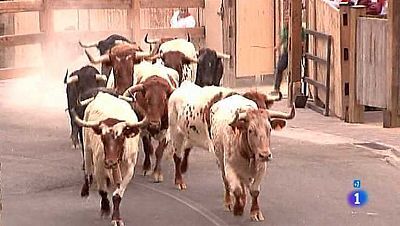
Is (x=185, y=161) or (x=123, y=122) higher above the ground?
(x=123, y=122)

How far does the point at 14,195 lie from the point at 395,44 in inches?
230

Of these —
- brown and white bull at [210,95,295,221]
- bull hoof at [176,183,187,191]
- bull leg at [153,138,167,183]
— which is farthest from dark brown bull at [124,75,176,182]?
brown and white bull at [210,95,295,221]

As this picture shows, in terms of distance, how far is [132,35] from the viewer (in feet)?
67.8

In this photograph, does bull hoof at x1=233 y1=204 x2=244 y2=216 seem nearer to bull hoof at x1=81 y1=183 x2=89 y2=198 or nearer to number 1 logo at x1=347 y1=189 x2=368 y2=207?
number 1 logo at x1=347 y1=189 x2=368 y2=207

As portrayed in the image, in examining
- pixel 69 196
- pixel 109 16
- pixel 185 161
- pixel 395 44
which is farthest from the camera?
pixel 109 16

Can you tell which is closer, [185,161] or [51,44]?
[185,161]

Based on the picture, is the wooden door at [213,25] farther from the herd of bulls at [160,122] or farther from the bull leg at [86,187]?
the bull leg at [86,187]

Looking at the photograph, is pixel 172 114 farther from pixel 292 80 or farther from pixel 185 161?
pixel 292 80

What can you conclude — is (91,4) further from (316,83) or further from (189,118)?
(189,118)

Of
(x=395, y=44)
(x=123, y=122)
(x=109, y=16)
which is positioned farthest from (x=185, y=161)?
(x=109, y=16)

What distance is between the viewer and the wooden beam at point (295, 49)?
53.2 feet

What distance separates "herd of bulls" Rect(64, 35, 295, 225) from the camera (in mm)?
8523

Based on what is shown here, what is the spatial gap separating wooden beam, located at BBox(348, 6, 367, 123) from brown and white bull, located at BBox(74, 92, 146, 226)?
5.88 meters

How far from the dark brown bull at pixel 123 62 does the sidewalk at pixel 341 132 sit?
290 cm
